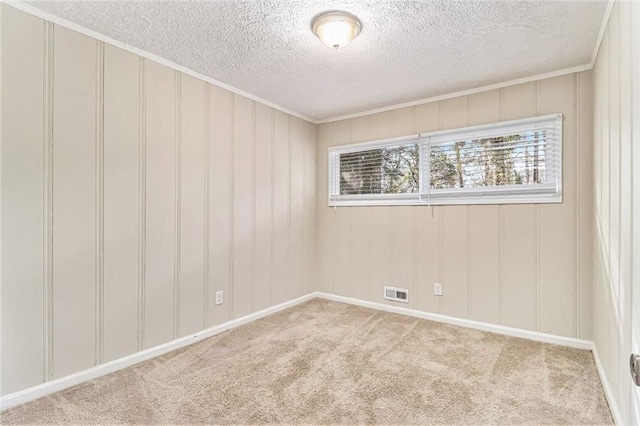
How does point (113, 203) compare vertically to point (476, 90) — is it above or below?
below

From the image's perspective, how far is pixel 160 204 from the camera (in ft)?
8.54

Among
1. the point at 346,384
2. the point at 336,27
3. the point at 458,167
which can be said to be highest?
the point at 336,27

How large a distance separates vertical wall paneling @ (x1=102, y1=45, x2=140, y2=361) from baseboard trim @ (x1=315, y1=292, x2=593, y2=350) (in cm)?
241

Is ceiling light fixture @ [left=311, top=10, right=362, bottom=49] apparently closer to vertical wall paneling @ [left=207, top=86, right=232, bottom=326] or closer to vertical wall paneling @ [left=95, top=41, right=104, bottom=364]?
vertical wall paneling @ [left=207, top=86, right=232, bottom=326]

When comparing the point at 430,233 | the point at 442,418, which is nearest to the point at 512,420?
the point at 442,418

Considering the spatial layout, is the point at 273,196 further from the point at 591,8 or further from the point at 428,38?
the point at 591,8

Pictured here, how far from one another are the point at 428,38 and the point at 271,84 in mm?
1476

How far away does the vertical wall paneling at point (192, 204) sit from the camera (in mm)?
2760

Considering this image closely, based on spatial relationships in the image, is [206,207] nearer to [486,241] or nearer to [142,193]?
[142,193]

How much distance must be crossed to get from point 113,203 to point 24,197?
1.59 feet

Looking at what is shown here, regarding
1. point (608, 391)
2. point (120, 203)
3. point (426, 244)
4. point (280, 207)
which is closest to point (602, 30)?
point (426, 244)

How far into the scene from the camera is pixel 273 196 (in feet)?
12.1

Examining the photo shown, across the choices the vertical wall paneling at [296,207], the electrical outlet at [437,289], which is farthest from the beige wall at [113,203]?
the electrical outlet at [437,289]

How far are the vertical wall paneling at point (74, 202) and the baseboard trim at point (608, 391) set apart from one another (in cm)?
316
